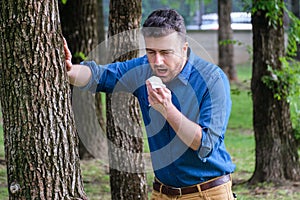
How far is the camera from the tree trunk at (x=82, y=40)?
10.6 meters

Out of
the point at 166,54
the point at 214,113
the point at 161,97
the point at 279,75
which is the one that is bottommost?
the point at 279,75

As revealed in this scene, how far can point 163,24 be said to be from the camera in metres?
4.05

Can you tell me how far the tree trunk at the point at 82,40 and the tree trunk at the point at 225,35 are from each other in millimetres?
10365

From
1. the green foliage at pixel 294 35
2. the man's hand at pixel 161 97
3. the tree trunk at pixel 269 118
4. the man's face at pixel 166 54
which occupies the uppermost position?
the man's face at pixel 166 54

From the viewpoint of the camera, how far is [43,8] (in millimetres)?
4090

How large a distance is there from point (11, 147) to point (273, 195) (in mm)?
5212

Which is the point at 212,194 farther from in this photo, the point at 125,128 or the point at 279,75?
the point at 279,75

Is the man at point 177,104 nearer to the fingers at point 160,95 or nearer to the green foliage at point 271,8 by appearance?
the fingers at point 160,95

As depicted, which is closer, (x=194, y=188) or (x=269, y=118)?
(x=194, y=188)

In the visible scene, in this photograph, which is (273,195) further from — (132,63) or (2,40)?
(2,40)

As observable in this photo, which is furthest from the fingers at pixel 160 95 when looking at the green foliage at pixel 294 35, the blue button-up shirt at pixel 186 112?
the green foliage at pixel 294 35

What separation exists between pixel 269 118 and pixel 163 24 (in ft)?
17.3

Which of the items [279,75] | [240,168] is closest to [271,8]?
[279,75]

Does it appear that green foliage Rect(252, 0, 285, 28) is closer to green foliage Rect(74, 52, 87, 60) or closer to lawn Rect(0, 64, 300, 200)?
lawn Rect(0, 64, 300, 200)
